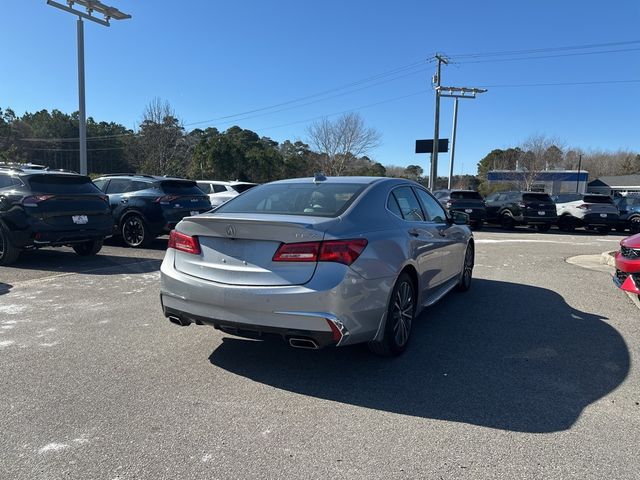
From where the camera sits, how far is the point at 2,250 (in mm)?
8227

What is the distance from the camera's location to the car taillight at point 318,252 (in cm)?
352

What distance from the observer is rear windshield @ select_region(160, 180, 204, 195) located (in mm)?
10951

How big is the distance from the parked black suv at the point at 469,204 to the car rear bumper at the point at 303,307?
15.6 m

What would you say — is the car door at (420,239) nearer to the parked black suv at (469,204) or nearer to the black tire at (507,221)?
the parked black suv at (469,204)

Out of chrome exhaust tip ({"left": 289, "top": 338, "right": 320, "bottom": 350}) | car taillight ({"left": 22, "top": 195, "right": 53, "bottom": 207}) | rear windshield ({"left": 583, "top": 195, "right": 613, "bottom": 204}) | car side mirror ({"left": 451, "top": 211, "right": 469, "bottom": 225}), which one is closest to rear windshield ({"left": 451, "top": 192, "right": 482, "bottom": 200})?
rear windshield ({"left": 583, "top": 195, "right": 613, "bottom": 204})

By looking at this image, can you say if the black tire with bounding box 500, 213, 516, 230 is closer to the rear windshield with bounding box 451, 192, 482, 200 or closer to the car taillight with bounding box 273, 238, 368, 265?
the rear windshield with bounding box 451, 192, 482, 200

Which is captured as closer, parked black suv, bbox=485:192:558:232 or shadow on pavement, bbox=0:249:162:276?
shadow on pavement, bbox=0:249:162:276

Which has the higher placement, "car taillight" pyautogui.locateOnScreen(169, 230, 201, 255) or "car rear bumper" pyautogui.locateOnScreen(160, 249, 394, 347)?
"car taillight" pyautogui.locateOnScreen(169, 230, 201, 255)

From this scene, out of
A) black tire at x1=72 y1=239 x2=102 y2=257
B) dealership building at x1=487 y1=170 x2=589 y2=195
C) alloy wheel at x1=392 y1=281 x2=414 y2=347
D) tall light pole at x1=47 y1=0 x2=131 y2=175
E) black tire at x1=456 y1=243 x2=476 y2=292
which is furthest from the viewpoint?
dealership building at x1=487 y1=170 x2=589 y2=195

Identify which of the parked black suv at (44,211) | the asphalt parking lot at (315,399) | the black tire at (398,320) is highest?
the parked black suv at (44,211)

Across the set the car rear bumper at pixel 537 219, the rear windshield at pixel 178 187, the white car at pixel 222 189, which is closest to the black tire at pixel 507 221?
the car rear bumper at pixel 537 219

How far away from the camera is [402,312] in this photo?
4266mm

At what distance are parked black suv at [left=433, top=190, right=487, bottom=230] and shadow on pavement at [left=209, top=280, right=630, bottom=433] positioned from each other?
13.6 metres

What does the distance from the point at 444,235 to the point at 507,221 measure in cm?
1568
